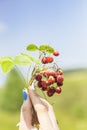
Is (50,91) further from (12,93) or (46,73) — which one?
(12,93)

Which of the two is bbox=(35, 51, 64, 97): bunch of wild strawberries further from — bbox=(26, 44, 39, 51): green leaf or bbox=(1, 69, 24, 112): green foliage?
bbox=(1, 69, 24, 112): green foliage

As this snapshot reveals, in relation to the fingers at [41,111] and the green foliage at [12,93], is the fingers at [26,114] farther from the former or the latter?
the green foliage at [12,93]

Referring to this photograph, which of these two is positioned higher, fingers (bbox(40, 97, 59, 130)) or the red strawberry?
the red strawberry

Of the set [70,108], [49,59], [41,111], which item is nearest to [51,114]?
[41,111]

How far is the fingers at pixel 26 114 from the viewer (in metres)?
0.74

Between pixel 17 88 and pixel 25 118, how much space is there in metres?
6.41

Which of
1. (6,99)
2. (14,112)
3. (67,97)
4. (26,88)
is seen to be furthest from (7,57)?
(6,99)

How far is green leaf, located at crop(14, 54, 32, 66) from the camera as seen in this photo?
0.73 metres

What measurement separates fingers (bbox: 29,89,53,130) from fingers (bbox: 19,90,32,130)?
10mm

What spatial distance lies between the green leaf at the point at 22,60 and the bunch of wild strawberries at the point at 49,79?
4 cm

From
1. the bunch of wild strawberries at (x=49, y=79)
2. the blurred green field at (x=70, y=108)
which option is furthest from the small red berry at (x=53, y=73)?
the blurred green field at (x=70, y=108)

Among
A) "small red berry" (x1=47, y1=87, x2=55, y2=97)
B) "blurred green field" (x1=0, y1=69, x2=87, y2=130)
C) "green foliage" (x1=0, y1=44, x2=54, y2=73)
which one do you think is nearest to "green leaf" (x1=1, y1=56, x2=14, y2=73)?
"green foliage" (x1=0, y1=44, x2=54, y2=73)

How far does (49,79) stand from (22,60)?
81 mm

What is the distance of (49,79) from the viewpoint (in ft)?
2.57
